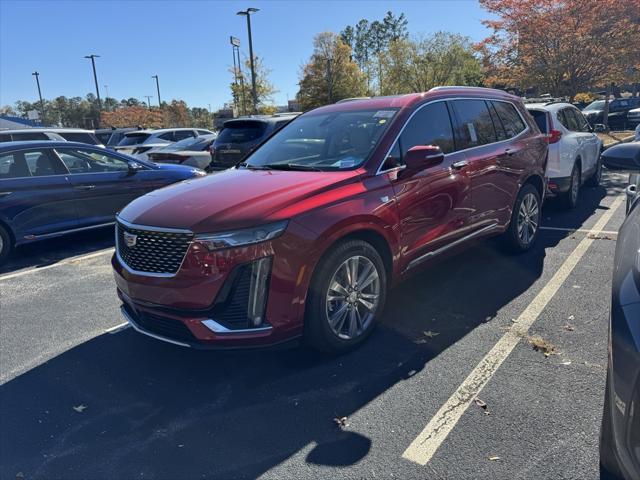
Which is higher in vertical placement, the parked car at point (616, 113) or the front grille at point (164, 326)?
the parked car at point (616, 113)

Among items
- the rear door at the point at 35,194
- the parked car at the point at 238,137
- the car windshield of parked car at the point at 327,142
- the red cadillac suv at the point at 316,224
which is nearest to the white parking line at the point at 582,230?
the red cadillac suv at the point at 316,224

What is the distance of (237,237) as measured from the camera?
308 cm

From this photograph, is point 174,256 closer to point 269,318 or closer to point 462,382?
point 269,318

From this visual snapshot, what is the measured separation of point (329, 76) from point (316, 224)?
43842mm

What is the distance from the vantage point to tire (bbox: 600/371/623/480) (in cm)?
199

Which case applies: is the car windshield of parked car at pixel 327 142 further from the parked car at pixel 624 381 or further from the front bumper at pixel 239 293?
the parked car at pixel 624 381

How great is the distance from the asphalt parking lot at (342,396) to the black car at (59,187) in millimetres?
2266

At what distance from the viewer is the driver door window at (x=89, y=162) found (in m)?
7.37

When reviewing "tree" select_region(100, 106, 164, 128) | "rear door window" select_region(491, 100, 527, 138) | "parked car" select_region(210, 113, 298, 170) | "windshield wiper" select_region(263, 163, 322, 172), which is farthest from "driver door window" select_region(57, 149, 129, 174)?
"tree" select_region(100, 106, 164, 128)

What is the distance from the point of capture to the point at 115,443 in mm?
2850

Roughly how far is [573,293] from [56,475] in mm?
4276

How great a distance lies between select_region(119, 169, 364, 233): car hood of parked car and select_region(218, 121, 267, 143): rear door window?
6361mm

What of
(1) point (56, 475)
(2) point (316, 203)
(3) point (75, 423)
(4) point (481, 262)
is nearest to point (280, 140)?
(2) point (316, 203)

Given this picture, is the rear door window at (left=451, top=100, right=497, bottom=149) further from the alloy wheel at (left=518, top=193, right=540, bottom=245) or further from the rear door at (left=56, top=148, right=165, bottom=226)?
the rear door at (left=56, top=148, right=165, bottom=226)
